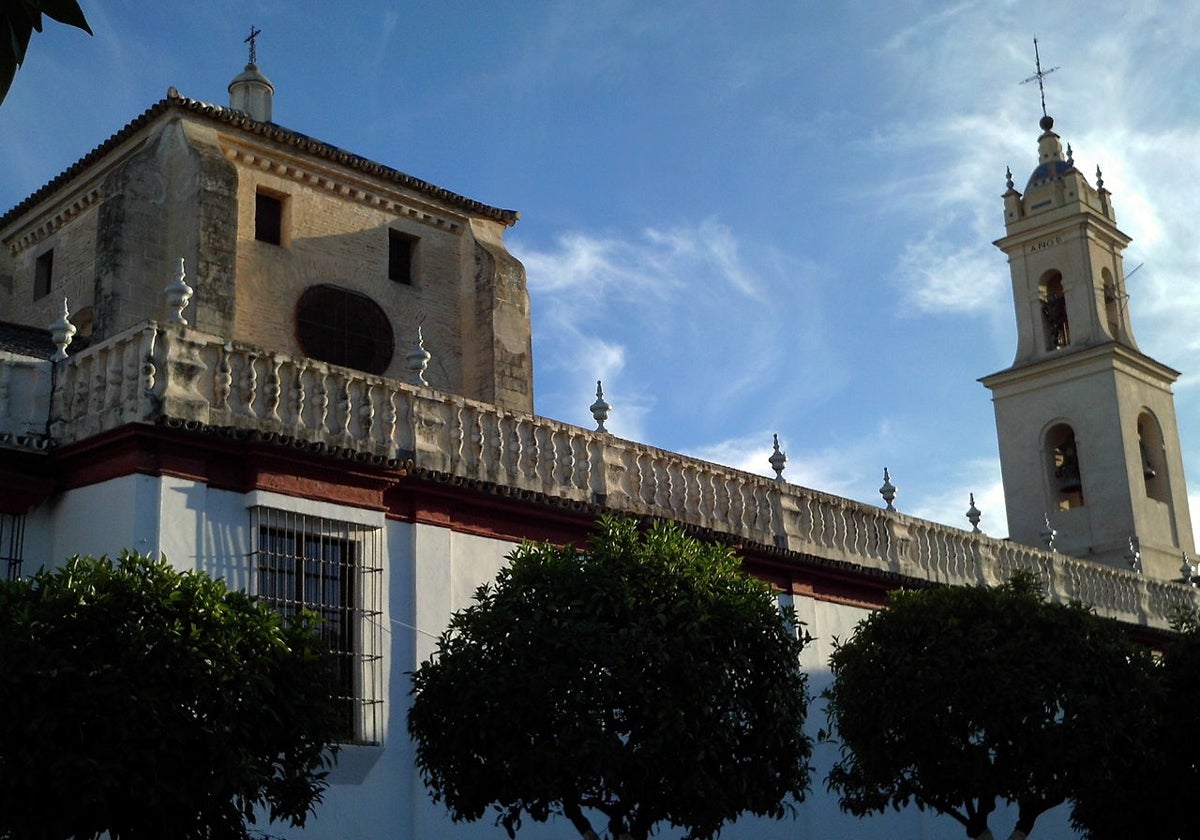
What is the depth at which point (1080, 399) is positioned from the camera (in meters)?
31.5

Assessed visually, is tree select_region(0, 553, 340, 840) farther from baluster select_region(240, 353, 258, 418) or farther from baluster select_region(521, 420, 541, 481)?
baluster select_region(521, 420, 541, 481)

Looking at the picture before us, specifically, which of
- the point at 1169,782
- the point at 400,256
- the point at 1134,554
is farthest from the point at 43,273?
the point at 1134,554

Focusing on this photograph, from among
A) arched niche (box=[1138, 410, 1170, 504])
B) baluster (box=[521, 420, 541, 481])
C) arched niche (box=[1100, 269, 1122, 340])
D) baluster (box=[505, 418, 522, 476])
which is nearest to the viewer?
baluster (box=[505, 418, 522, 476])

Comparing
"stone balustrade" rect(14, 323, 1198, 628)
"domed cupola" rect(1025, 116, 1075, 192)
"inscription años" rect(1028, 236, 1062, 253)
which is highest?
"domed cupola" rect(1025, 116, 1075, 192)

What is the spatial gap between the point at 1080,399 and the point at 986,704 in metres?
18.7

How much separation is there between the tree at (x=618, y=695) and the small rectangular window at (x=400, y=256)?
11.1 metres

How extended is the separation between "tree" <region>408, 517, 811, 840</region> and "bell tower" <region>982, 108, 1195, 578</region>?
20.5m

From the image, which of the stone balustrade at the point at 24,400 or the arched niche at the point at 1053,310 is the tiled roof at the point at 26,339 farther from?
the arched niche at the point at 1053,310

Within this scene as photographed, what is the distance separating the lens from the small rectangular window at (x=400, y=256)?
2230 centimetres

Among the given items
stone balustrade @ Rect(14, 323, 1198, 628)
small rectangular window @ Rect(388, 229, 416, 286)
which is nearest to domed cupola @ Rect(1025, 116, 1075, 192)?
stone balustrade @ Rect(14, 323, 1198, 628)

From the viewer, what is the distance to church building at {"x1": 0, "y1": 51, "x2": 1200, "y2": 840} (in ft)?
42.5

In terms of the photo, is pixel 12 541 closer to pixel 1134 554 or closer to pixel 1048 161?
pixel 1134 554

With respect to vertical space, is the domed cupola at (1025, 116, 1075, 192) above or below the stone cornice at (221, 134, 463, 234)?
above

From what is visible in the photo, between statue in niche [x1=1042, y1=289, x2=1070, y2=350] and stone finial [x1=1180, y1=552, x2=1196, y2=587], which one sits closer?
stone finial [x1=1180, y1=552, x2=1196, y2=587]
